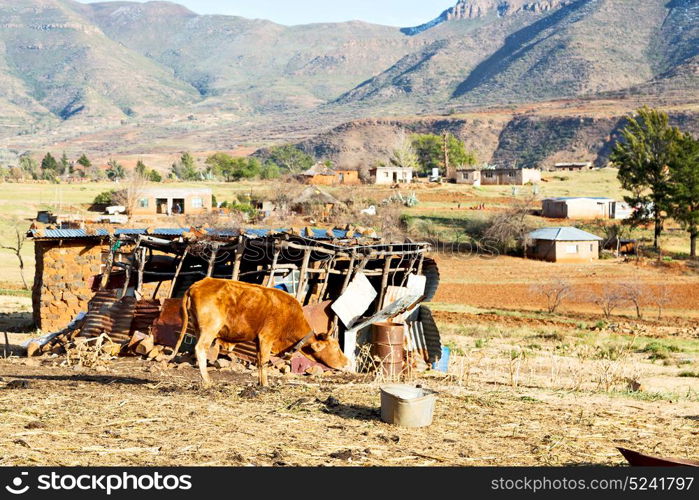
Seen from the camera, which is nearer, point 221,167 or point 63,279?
point 63,279

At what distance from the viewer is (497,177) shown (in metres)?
82.9

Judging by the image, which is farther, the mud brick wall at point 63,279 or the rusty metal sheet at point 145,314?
the mud brick wall at point 63,279

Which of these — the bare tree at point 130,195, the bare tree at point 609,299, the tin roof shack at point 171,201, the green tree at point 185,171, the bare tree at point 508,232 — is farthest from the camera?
the green tree at point 185,171

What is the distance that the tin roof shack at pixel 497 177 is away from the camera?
81.6 m

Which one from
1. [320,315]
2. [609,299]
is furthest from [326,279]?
[609,299]

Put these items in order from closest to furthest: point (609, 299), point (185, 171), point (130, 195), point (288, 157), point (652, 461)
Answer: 1. point (652, 461)
2. point (609, 299)
3. point (130, 195)
4. point (185, 171)
5. point (288, 157)

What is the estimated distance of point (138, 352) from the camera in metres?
14.4

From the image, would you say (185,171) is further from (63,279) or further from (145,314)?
(145,314)

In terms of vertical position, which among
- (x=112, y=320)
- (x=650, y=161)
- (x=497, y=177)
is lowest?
(x=112, y=320)

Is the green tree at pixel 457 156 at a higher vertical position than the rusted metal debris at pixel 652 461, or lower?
higher

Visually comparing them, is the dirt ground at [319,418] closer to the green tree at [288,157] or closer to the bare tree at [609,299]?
the bare tree at [609,299]

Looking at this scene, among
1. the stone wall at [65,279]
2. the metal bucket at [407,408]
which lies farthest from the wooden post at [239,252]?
the metal bucket at [407,408]

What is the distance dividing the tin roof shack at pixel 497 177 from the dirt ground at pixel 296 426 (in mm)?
70995

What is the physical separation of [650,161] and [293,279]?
137ft
